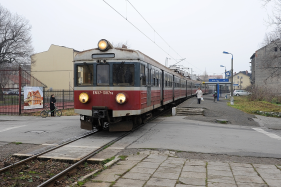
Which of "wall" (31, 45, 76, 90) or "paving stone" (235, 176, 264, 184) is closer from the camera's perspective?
"paving stone" (235, 176, 264, 184)

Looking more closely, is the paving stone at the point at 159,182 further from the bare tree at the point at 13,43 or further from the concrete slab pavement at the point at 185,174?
the bare tree at the point at 13,43

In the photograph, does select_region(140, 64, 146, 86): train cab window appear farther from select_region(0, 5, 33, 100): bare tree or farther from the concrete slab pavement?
select_region(0, 5, 33, 100): bare tree

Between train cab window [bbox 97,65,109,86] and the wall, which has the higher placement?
the wall

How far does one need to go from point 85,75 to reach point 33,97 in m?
11.3

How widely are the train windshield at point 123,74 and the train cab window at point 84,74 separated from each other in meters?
0.91

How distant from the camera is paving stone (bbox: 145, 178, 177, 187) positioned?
477 cm

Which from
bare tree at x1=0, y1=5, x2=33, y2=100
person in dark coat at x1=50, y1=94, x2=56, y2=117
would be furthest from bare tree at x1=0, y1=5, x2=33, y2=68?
person in dark coat at x1=50, y1=94, x2=56, y2=117

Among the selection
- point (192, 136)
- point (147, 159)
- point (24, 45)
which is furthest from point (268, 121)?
point (24, 45)

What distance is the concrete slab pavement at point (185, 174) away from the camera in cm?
490

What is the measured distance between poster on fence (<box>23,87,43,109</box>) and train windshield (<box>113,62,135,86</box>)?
11.7m

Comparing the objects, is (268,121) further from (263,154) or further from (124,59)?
(124,59)

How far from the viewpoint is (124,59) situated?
9.58 metres

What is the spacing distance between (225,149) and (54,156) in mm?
4804

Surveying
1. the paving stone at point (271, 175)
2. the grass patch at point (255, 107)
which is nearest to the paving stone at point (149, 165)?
the paving stone at point (271, 175)
